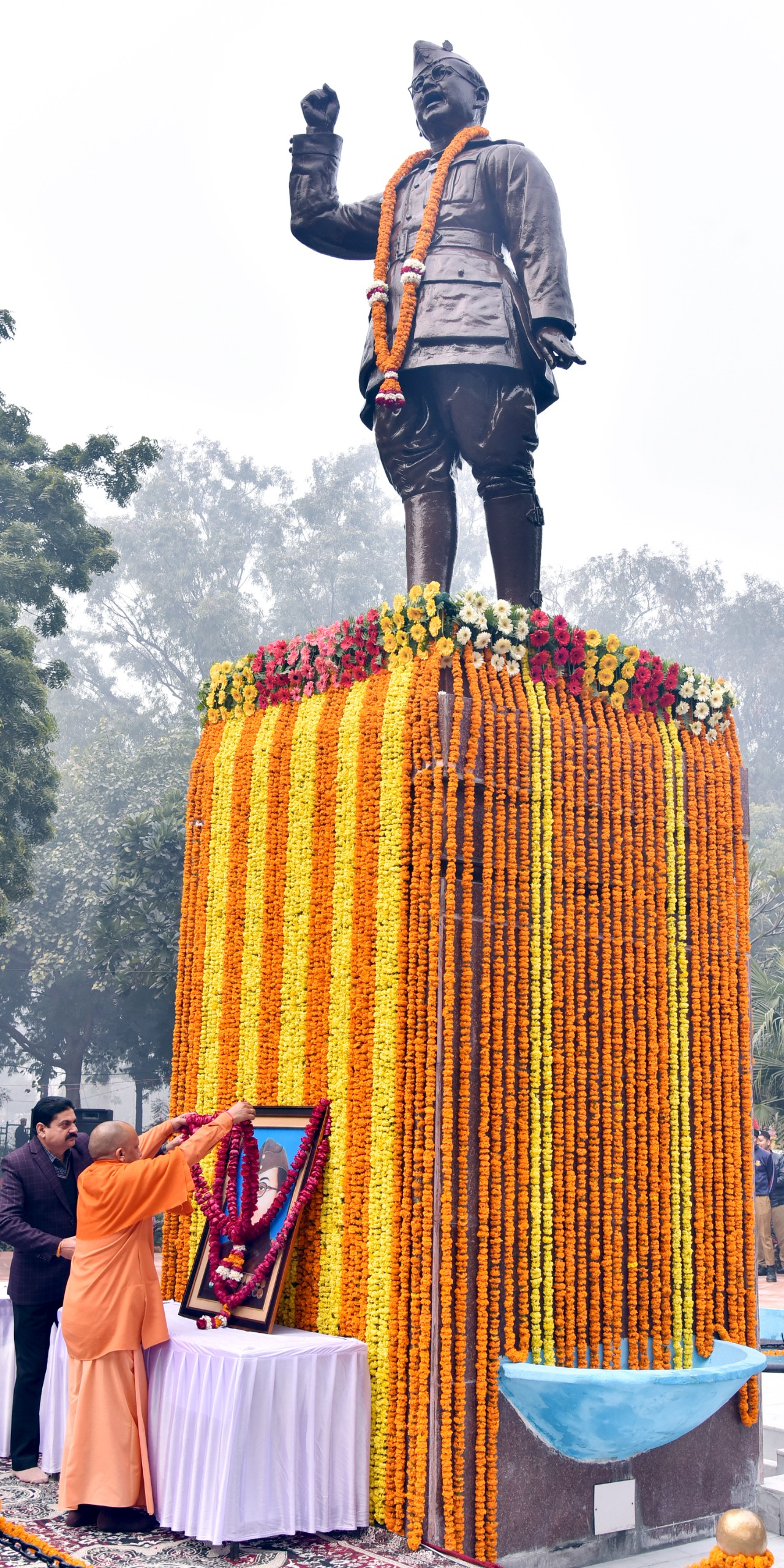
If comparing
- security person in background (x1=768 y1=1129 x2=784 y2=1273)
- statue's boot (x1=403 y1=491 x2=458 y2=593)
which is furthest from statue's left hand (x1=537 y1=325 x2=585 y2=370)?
security person in background (x1=768 y1=1129 x2=784 y2=1273)

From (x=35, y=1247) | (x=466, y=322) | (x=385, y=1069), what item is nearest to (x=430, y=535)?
(x=466, y=322)

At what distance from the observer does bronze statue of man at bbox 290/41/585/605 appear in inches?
226

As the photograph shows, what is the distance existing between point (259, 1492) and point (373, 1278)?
2.61 ft

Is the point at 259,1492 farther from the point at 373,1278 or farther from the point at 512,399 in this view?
the point at 512,399

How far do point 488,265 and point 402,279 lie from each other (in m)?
0.37

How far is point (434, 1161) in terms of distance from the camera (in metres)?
4.88

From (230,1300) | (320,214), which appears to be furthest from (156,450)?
(230,1300)

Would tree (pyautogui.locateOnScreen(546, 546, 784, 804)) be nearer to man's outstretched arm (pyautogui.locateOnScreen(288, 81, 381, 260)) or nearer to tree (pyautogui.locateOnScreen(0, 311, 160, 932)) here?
tree (pyautogui.locateOnScreen(0, 311, 160, 932))

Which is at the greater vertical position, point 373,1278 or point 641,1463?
point 373,1278

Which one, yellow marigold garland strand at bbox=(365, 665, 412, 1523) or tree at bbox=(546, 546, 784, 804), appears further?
tree at bbox=(546, 546, 784, 804)

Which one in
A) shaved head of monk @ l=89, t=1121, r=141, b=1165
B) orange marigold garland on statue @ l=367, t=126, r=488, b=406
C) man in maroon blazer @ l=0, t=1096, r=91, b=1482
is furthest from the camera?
orange marigold garland on statue @ l=367, t=126, r=488, b=406

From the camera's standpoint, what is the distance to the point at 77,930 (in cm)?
2411

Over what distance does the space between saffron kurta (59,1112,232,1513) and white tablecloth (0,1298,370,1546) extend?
3.7 inches

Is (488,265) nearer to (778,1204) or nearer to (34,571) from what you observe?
(778,1204)
